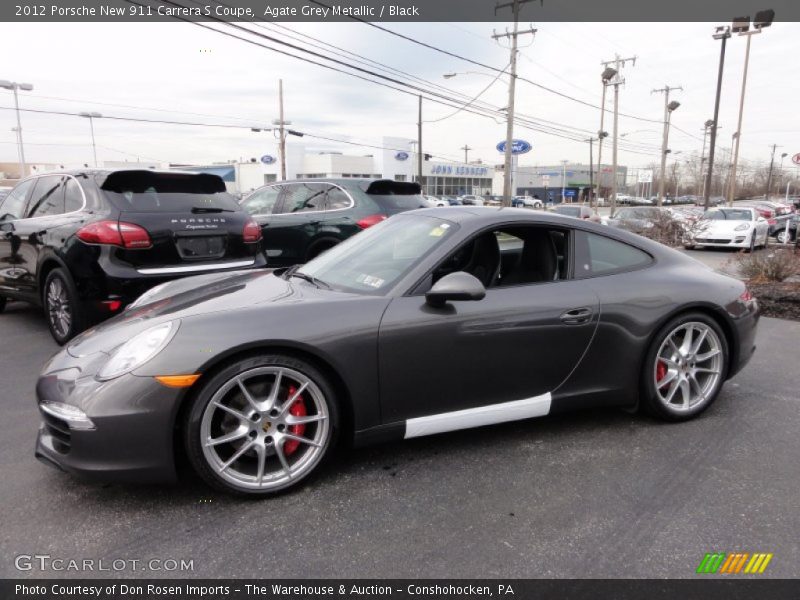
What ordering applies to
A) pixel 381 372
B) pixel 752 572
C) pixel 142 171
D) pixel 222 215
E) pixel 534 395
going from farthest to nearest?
pixel 222 215 → pixel 142 171 → pixel 534 395 → pixel 381 372 → pixel 752 572

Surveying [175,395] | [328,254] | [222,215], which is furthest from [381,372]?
[222,215]

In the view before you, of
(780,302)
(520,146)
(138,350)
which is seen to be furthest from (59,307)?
(520,146)

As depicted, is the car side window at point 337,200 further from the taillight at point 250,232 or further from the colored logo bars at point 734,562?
the colored logo bars at point 734,562

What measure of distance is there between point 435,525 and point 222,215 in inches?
154

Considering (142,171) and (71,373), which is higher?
(142,171)

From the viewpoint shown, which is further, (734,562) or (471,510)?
(471,510)

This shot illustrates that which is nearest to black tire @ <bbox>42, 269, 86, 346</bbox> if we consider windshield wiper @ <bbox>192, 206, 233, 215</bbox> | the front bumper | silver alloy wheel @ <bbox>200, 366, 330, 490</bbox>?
windshield wiper @ <bbox>192, 206, 233, 215</bbox>

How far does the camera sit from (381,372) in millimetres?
2680

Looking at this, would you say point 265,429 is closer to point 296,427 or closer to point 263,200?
point 296,427

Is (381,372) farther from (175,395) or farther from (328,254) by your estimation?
(328,254)

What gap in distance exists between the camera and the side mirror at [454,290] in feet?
8.86

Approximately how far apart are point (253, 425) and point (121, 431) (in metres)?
0.55

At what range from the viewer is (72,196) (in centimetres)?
498
